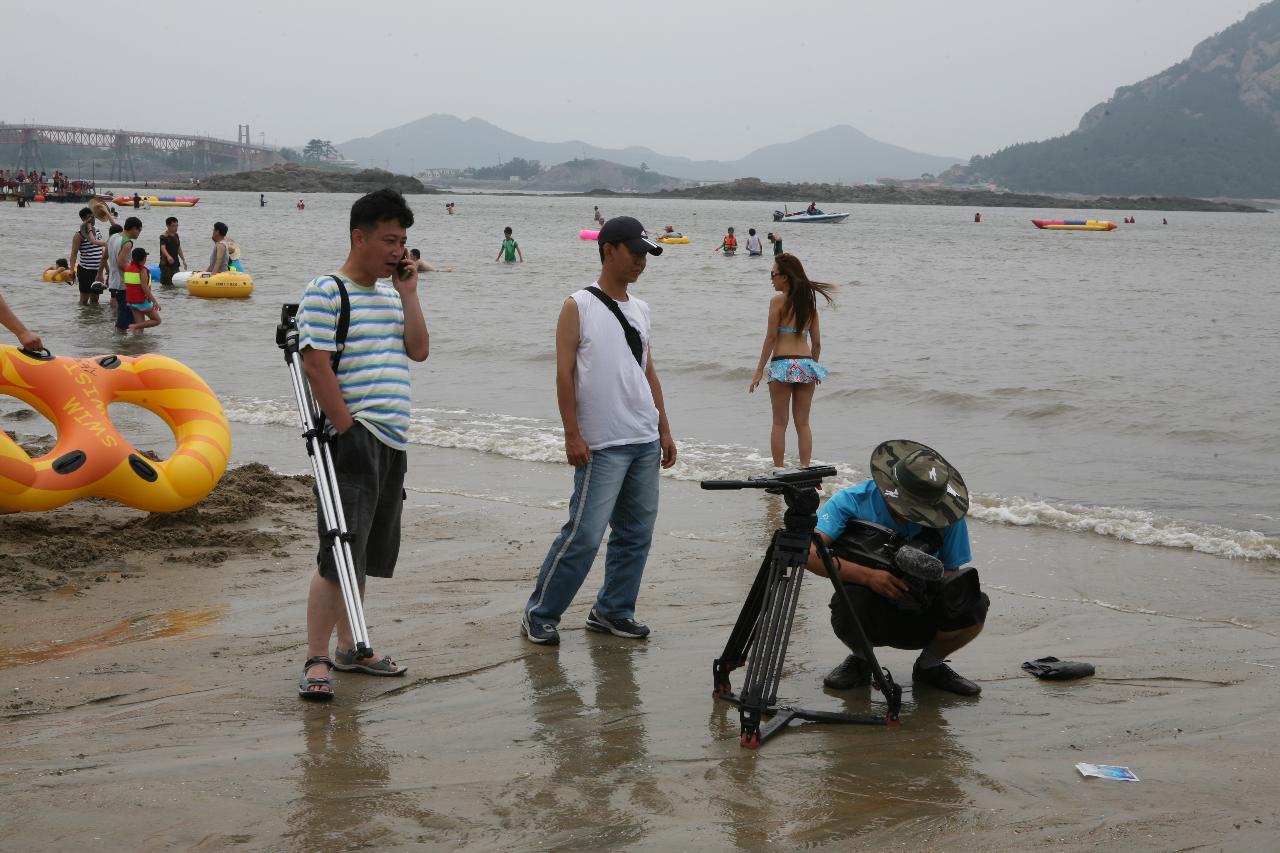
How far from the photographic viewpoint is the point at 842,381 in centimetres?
1549

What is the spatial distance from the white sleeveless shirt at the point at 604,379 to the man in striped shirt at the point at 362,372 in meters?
0.70

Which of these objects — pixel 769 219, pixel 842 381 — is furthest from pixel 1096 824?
pixel 769 219

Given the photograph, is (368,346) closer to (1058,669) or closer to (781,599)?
(781,599)

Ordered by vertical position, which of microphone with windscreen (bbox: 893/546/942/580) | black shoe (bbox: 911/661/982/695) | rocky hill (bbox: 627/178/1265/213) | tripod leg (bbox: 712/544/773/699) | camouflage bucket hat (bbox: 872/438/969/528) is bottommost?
black shoe (bbox: 911/661/982/695)

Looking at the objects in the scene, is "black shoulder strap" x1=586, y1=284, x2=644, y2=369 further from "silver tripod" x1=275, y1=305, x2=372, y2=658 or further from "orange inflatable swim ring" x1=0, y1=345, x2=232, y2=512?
"orange inflatable swim ring" x1=0, y1=345, x2=232, y2=512

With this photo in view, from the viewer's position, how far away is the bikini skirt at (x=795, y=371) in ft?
30.6

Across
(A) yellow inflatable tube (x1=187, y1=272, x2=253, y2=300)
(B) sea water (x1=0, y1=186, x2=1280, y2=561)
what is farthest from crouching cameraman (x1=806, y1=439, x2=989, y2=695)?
(A) yellow inflatable tube (x1=187, y1=272, x2=253, y2=300)

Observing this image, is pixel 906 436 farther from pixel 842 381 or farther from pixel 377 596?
pixel 377 596

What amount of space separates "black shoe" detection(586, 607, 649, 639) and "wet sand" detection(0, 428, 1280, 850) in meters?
0.07

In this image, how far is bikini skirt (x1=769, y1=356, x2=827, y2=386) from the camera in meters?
9.32

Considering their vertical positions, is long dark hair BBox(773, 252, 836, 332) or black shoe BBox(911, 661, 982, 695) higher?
long dark hair BBox(773, 252, 836, 332)

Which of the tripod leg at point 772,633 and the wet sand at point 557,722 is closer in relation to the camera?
the wet sand at point 557,722

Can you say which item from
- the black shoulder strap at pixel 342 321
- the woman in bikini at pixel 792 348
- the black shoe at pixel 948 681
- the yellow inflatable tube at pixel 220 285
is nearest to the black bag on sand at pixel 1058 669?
the black shoe at pixel 948 681

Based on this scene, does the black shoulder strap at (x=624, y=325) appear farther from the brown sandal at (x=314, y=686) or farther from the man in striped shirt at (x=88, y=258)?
the man in striped shirt at (x=88, y=258)
